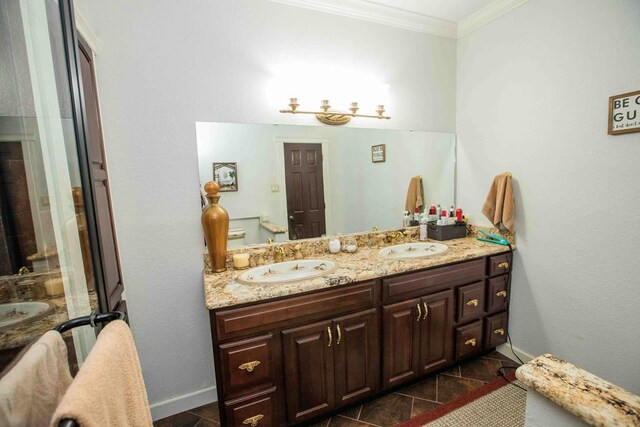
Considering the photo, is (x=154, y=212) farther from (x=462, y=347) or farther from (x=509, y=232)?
(x=509, y=232)

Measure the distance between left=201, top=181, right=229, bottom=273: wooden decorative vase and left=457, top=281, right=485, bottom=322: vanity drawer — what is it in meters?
1.58

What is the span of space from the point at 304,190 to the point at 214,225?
679 mm

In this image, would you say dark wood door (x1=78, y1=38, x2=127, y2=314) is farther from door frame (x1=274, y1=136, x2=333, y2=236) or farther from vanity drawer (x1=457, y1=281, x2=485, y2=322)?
vanity drawer (x1=457, y1=281, x2=485, y2=322)

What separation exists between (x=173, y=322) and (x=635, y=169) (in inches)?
108

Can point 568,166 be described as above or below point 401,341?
above

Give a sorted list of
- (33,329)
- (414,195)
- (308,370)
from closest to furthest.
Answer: (33,329) → (308,370) → (414,195)

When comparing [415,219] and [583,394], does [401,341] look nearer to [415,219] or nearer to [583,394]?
[415,219]

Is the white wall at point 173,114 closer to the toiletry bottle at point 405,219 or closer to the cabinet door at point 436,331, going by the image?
the toiletry bottle at point 405,219

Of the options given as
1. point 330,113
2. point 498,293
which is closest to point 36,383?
point 330,113

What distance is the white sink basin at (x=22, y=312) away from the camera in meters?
0.70

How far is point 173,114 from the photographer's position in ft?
5.37

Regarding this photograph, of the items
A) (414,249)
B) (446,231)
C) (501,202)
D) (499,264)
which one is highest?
(501,202)

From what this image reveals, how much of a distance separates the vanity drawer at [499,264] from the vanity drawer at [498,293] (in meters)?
0.05

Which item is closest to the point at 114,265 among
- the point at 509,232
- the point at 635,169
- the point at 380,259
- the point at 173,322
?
the point at 173,322
